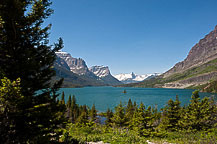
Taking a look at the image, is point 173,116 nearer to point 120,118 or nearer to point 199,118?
point 199,118

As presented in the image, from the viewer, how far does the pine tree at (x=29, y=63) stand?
22.4 feet

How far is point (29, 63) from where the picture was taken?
272 inches

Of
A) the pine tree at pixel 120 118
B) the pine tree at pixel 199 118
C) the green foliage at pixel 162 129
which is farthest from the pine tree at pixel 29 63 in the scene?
the pine tree at pixel 199 118

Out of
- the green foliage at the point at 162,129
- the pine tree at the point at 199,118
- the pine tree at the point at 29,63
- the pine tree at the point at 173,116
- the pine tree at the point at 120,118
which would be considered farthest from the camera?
the pine tree at the point at 120,118

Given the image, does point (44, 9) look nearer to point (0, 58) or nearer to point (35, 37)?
point (35, 37)

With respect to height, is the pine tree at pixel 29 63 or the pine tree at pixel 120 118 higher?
the pine tree at pixel 29 63

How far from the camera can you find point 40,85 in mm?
8039

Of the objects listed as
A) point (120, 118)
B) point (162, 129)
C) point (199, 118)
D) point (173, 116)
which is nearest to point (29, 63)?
point (162, 129)

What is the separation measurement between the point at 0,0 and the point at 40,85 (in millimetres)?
4808

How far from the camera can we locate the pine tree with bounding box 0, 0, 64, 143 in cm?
683

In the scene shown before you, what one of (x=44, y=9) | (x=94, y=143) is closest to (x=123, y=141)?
(x=94, y=143)

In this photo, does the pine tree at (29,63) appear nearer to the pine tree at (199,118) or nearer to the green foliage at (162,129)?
the green foliage at (162,129)

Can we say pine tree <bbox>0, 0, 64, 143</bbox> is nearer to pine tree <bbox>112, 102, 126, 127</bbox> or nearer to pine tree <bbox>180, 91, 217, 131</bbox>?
pine tree <bbox>112, 102, 126, 127</bbox>

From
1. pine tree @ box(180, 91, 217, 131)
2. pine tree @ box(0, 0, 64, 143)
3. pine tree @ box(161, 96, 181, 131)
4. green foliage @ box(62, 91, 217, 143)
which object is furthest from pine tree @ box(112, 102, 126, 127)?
pine tree @ box(0, 0, 64, 143)
